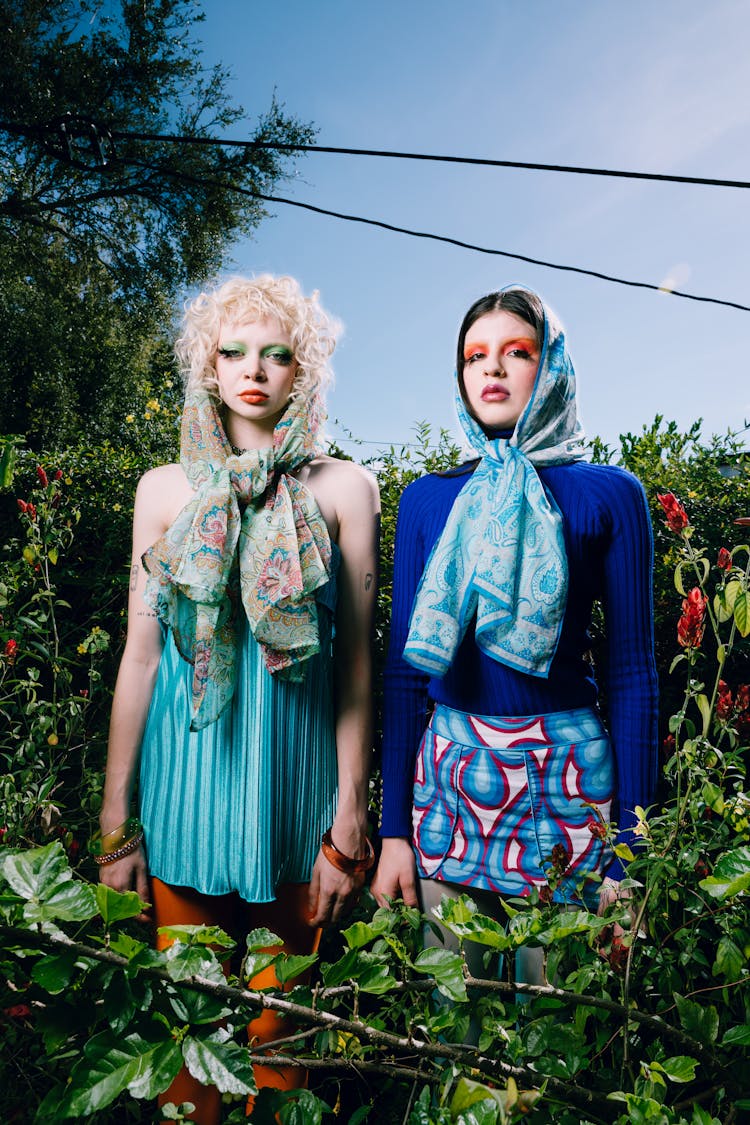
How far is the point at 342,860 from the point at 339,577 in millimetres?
570

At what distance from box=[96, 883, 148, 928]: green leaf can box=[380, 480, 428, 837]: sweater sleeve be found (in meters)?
0.93

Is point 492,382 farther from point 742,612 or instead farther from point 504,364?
point 742,612

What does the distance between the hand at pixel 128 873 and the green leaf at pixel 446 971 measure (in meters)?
0.97

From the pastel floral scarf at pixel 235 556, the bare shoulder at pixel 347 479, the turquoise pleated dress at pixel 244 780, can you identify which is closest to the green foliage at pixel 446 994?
the turquoise pleated dress at pixel 244 780

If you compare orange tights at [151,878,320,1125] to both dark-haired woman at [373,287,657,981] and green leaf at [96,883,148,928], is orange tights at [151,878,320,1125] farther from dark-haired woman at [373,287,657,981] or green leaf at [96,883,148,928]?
green leaf at [96,883,148,928]

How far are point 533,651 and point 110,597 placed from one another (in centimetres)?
162

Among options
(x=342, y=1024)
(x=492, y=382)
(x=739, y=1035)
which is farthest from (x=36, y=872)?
(x=492, y=382)

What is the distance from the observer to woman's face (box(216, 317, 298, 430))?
1.63 m

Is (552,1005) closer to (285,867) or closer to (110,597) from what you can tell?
(285,867)

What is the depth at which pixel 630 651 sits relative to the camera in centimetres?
148

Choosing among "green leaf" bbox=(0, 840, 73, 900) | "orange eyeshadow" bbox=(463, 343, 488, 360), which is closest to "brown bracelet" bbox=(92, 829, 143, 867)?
"green leaf" bbox=(0, 840, 73, 900)

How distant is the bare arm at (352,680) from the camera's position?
1546 millimetres

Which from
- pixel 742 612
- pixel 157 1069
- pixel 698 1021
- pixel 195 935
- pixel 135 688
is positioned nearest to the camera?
pixel 157 1069

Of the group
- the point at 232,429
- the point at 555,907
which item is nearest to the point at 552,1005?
the point at 555,907
